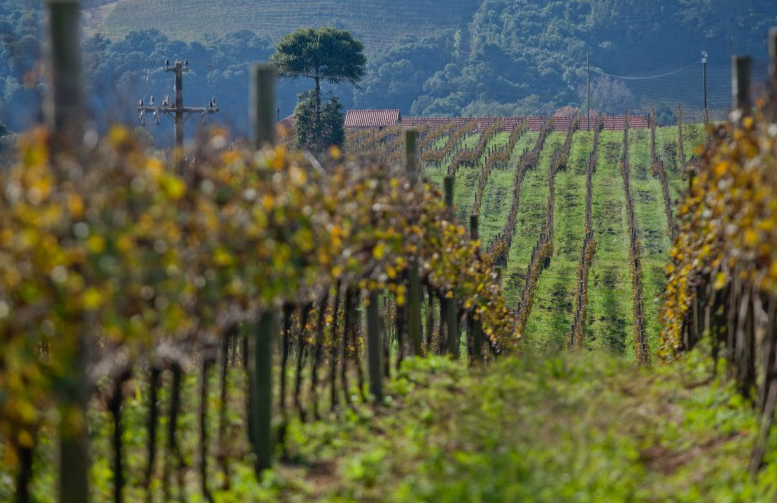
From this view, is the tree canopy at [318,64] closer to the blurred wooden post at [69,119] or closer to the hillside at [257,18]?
the blurred wooden post at [69,119]

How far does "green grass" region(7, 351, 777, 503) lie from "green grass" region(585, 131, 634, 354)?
17.8 m

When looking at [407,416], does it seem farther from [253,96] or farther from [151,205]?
[151,205]

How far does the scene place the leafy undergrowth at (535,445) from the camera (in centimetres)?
706

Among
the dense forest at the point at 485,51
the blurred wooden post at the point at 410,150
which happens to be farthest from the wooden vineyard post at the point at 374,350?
the dense forest at the point at 485,51

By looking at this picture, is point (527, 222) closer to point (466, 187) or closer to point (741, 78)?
point (466, 187)

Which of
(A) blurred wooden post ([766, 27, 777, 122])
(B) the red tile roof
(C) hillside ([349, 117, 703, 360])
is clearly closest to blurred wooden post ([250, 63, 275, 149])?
(A) blurred wooden post ([766, 27, 777, 122])

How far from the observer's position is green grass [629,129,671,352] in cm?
3201

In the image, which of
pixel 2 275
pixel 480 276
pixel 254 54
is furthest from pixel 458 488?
pixel 254 54

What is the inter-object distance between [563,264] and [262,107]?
1194 inches

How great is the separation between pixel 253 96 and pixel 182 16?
17302 cm

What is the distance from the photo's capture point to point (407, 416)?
33.0 ft

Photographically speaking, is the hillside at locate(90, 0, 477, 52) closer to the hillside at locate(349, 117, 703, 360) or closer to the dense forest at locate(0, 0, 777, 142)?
the dense forest at locate(0, 0, 777, 142)

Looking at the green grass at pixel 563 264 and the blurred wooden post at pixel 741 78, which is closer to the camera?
the blurred wooden post at pixel 741 78

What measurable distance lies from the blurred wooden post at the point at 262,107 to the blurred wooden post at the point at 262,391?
1.16 m
